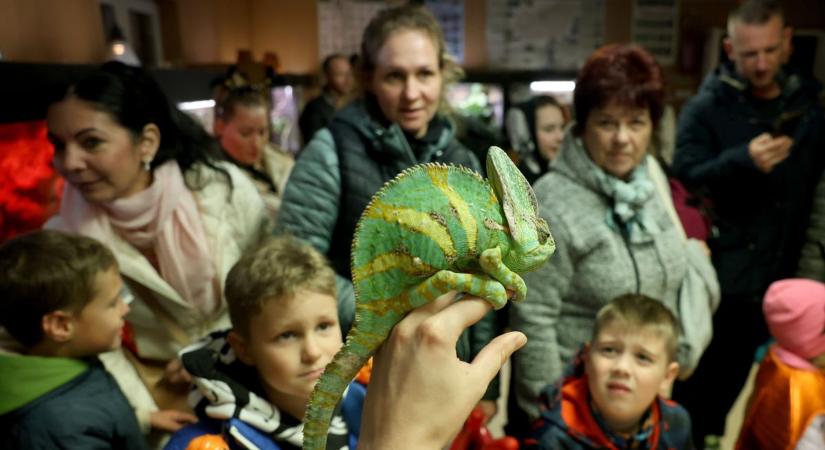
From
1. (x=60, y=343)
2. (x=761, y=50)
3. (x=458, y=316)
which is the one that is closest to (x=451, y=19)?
(x=761, y=50)

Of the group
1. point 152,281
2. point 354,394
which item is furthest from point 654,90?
point 152,281

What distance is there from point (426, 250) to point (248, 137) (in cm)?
239

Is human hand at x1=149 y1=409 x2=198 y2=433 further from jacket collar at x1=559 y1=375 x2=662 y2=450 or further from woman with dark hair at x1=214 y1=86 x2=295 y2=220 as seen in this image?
woman with dark hair at x1=214 y1=86 x2=295 y2=220

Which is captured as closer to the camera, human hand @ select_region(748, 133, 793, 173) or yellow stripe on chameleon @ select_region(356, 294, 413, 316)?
yellow stripe on chameleon @ select_region(356, 294, 413, 316)

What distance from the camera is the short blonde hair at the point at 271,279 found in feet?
4.49

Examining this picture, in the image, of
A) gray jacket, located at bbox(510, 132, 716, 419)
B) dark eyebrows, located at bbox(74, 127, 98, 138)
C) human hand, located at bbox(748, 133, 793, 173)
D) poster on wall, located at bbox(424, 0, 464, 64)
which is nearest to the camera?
dark eyebrows, located at bbox(74, 127, 98, 138)

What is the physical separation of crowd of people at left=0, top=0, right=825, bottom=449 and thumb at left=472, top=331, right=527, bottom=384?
1.79ft

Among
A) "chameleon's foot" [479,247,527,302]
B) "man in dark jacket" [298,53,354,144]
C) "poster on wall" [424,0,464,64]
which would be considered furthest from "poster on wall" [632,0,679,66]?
"chameleon's foot" [479,247,527,302]

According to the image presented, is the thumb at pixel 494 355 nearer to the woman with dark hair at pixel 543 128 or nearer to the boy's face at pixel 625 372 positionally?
the boy's face at pixel 625 372

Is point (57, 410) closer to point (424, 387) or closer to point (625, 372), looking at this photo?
point (424, 387)

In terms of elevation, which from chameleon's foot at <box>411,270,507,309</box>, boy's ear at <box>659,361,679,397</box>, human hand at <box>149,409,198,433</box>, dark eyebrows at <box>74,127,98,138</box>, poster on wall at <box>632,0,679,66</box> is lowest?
human hand at <box>149,409,198,433</box>

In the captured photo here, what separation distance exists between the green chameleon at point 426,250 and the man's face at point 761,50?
7.20ft

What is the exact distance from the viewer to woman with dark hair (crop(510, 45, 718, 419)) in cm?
187

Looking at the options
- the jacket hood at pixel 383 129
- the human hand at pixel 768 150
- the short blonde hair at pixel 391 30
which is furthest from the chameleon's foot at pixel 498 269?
the human hand at pixel 768 150
